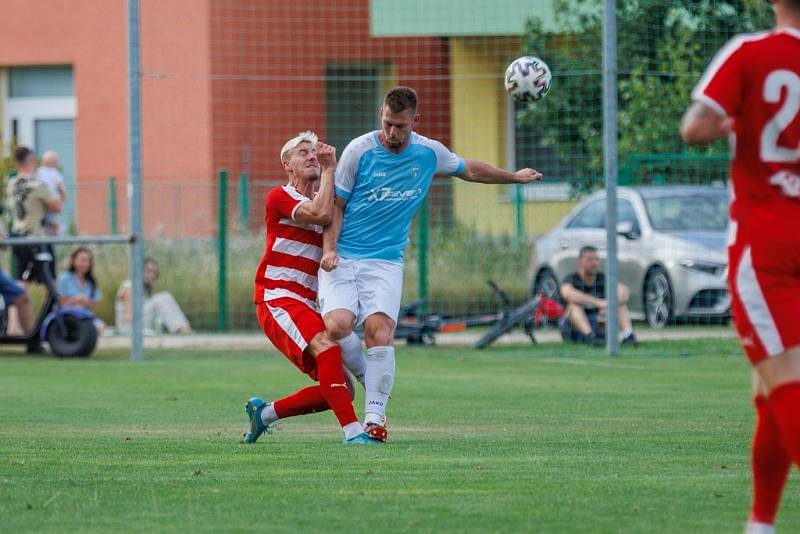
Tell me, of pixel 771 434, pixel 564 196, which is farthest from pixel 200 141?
pixel 771 434

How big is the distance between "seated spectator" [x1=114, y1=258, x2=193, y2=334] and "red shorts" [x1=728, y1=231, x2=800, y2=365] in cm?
1661

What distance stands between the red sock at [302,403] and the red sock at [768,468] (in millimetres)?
4103

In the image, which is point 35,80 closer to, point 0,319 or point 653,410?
point 0,319

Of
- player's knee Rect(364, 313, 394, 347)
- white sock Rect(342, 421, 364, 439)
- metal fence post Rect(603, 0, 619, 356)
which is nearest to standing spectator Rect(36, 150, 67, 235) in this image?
metal fence post Rect(603, 0, 619, 356)

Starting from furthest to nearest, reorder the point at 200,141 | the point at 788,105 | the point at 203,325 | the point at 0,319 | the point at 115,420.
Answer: the point at 200,141 < the point at 203,325 < the point at 0,319 < the point at 115,420 < the point at 788,105

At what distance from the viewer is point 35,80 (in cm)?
3331

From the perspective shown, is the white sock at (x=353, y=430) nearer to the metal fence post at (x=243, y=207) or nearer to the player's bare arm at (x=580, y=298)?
the player's bare arm at (x=580, y=298)

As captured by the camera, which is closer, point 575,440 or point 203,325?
point 575,440

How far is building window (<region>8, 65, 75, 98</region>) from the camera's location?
1302 inches

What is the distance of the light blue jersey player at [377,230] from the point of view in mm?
9469

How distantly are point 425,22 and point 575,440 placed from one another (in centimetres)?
1259

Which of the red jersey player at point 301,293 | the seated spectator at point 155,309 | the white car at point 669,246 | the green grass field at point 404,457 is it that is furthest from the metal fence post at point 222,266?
the red jersey player at point 301,293

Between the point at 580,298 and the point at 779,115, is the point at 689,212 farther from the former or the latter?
the point at 779,115

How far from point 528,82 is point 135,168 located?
7.32 m
